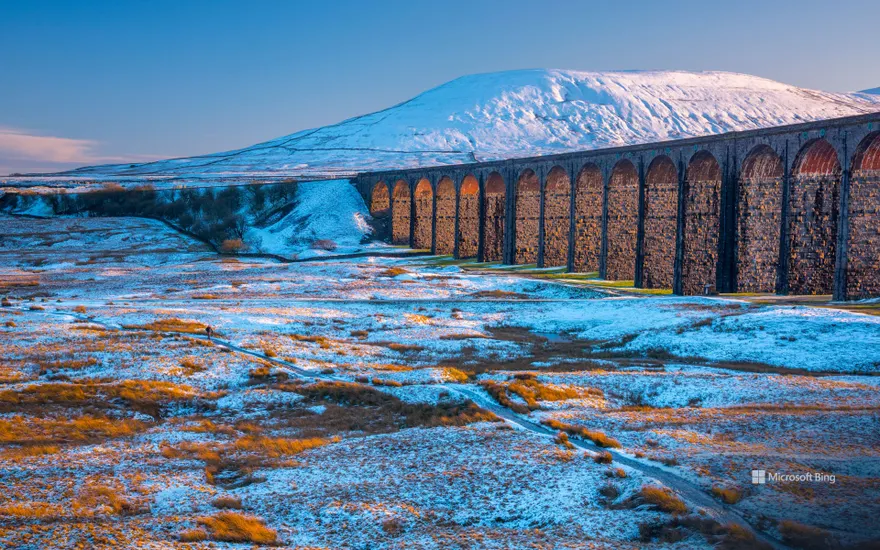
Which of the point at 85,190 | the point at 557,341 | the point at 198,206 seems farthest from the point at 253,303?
the point at 85,190

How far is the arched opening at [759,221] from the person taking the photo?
136 feet

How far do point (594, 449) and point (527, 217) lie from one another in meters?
49.6

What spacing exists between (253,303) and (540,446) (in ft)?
96.0

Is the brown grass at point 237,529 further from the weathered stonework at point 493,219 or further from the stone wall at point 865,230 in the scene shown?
the weathered stonework at point 493,219

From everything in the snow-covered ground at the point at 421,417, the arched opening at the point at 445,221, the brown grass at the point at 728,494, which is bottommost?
the snow-covered ground at the point at 421,417

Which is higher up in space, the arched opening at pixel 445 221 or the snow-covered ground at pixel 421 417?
the arched opening at pixel 445 221

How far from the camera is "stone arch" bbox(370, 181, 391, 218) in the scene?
307 ft

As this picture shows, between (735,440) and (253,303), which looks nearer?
(735,440)

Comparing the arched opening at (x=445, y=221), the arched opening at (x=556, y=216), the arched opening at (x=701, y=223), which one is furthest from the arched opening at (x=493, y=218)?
the arched opening at (x=701, y=223)

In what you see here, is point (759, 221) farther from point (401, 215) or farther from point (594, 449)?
point (401, 215)

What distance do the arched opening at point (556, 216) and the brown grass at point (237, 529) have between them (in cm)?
4980

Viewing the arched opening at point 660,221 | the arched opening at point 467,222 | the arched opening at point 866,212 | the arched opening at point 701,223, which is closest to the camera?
the arched opening at point 866,212

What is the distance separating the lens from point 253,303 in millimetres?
44000

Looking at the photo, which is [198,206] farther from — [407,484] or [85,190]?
[407,484]
